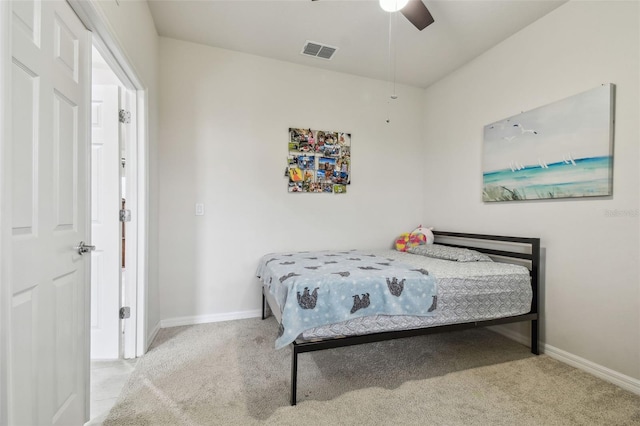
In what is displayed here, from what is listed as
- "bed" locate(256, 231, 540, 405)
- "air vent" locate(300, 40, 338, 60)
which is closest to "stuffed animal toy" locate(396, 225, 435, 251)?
"bed" locate(256, 231, 540, 405)

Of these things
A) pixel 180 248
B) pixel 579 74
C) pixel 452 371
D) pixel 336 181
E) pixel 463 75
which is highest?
pixel 463 75

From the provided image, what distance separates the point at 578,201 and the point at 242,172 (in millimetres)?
2889

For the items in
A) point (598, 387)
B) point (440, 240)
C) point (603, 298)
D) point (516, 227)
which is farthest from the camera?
point (440, 240)

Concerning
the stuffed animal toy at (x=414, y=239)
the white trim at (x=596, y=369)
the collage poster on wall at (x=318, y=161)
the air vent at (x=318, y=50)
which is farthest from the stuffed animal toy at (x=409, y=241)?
the air vent at (x=318, y=50)

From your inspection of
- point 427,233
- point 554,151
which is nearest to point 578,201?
point 554,151

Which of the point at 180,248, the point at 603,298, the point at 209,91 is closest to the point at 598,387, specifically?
the point at 603,298

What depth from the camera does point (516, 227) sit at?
2592mm

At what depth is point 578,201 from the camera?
2.14 meters

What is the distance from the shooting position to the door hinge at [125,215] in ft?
7.21

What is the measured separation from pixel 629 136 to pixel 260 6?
2806mm

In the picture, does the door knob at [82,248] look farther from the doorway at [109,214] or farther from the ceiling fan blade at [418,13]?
the ceiling fan blade at [418,13]

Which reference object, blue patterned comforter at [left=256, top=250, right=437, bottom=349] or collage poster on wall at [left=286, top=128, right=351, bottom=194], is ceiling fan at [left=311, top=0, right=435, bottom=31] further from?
blue patterned comforter at [left=256, top=250, right=437, bottom=349]

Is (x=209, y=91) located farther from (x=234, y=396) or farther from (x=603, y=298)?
(x=603, y=298)

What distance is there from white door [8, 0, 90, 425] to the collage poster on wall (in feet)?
6.35
